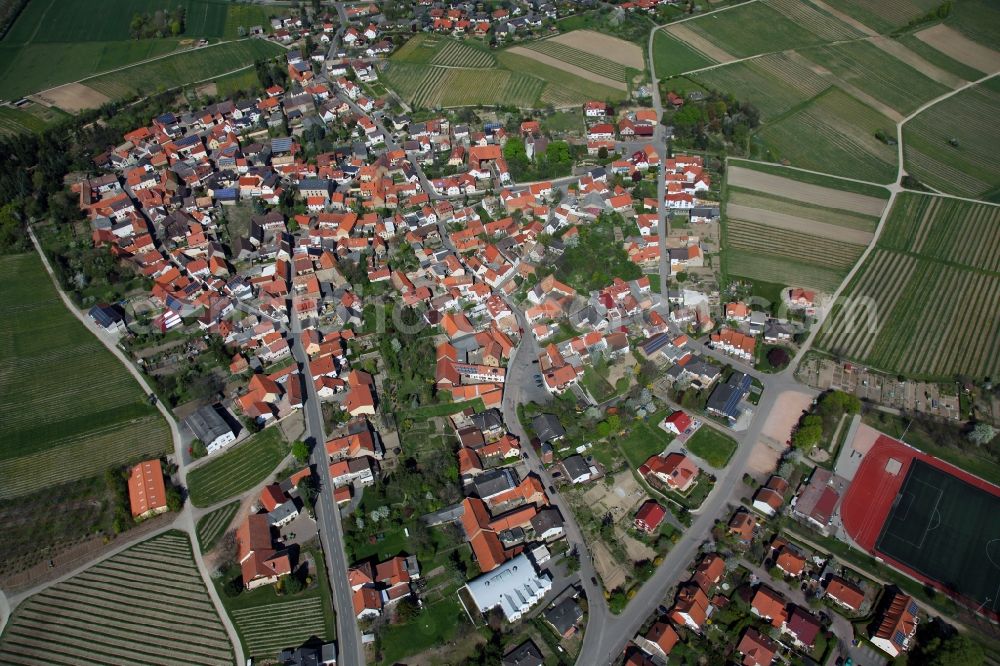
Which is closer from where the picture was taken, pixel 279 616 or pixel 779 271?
pixel 279 616

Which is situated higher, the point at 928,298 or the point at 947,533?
the point at 928,298

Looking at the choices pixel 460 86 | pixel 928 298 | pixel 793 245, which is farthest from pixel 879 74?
pixel 460 86

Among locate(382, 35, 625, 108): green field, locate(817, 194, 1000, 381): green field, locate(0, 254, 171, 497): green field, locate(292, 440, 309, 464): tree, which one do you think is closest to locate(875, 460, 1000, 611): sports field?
locate(817, 194, 1000, 381): green field

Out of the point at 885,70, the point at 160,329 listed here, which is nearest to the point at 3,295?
A: the point at 160,329

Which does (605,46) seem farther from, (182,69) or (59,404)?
(59,404)

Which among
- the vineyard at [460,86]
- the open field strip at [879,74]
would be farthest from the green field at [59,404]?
the open field strip at [879,74]
